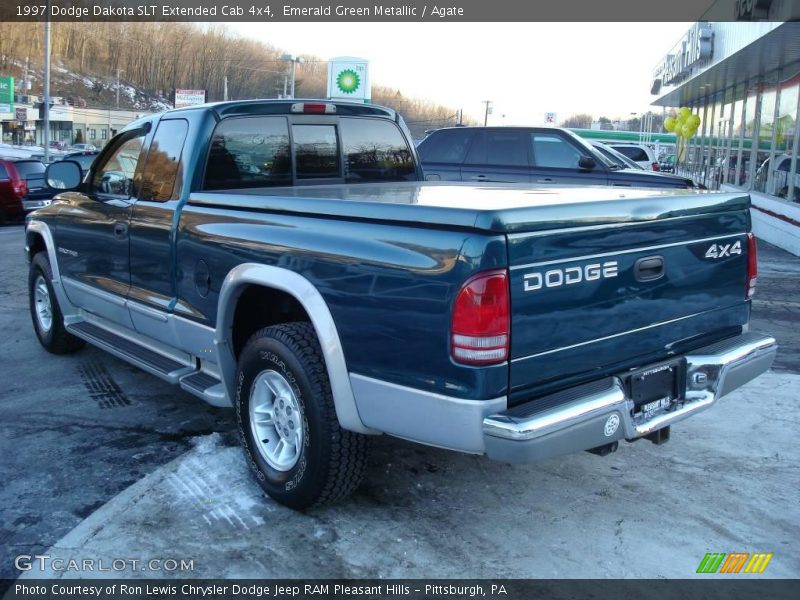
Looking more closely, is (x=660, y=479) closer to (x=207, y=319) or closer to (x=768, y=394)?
(x=768, y=394)

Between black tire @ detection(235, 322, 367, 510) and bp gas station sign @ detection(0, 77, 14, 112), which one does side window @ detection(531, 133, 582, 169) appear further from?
bp gas station sign @ detection(0, 77, 14, 112)

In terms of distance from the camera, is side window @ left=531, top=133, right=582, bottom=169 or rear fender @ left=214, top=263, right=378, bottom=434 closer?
rear fender @ left=214, top=263, right=378, bottom=434

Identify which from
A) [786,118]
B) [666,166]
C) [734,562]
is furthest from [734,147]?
[734,562]

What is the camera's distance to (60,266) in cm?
589

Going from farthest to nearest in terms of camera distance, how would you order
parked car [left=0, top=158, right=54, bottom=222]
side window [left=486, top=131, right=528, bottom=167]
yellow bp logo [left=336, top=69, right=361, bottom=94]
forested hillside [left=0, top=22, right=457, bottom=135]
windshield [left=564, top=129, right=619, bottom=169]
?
forested hillside [left=0, top=22, right=457, bottom=135]
yellow bp logo [left=336, top=69, right=361, bottom=94]
parked car [left=0, top=158, right=54, bottom=222]
side window [left=486, top=131, right=528, bottom=167]
windshield [left=564, top=129, right=619, bottom=169]

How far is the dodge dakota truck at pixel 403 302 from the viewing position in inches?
113

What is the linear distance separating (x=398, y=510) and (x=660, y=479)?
150cm

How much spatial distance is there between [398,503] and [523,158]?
381 inches

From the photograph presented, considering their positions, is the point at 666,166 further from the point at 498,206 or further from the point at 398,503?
the point at 498,206

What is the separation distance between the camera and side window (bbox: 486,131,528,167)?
12.7m

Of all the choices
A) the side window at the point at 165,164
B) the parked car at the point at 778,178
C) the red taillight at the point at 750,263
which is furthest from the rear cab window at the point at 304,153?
the parked car at the point at 778,178

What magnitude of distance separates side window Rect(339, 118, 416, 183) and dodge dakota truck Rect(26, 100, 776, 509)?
0.31 metres

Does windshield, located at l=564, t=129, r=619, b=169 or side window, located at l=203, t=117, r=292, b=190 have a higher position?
windshield, located at l=564, t=129, r=619, b=169

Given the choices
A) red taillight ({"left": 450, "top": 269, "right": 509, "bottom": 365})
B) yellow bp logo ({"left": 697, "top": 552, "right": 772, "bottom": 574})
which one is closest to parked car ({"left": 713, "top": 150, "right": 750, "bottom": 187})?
yellow bp logo ({"left": 697, "top": 552, "right": 772, "bottom": 574})
